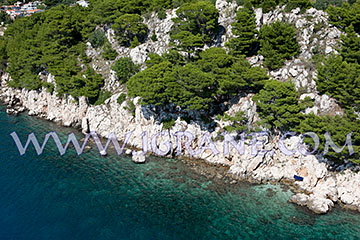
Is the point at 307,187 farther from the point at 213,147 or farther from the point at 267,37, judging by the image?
the point at 267,37

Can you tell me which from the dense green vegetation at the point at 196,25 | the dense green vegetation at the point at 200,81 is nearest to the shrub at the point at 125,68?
the dense green vegetation at the point at 200,81

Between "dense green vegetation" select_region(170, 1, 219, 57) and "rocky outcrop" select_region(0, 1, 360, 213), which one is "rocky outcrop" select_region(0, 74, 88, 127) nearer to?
"rocky outcrop" select_region(0, 1, 360, 213)

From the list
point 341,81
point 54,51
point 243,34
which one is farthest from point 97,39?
point 341,81

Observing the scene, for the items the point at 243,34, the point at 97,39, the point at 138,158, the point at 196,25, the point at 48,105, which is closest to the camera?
the point at 138,158

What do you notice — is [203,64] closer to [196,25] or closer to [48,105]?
[196,25]

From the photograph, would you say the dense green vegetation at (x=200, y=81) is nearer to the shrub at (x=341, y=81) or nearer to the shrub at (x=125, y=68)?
the shrub at (x=341, y=81)

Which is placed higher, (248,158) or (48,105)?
(48,105)

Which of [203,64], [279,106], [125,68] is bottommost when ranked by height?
[279,106]

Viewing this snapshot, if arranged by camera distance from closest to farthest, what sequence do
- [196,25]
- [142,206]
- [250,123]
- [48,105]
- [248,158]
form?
[142,206] < [248,158] < [250,123] < [196,25] < [48,105]
